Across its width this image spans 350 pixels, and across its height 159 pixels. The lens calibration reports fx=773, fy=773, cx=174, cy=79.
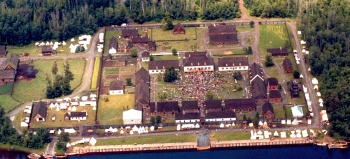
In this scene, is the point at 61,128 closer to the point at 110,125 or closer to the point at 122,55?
the point at 110,125

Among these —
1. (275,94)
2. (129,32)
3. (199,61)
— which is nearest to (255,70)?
(275,94)

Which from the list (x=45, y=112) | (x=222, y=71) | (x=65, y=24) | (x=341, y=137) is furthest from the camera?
(x=65, y=24)

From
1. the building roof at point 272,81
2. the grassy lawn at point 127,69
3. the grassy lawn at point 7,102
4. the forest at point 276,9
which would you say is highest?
the forest at point 276,9

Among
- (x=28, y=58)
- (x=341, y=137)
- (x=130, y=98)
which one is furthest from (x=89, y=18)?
(x=341, y=137)

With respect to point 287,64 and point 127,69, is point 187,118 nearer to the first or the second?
point 127,69

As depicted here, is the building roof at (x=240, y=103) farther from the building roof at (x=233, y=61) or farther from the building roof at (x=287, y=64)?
the building roof at (x=287, y=64)

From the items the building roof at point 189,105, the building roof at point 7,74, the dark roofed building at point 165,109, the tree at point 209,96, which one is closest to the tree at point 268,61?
the tree at point 209,96
